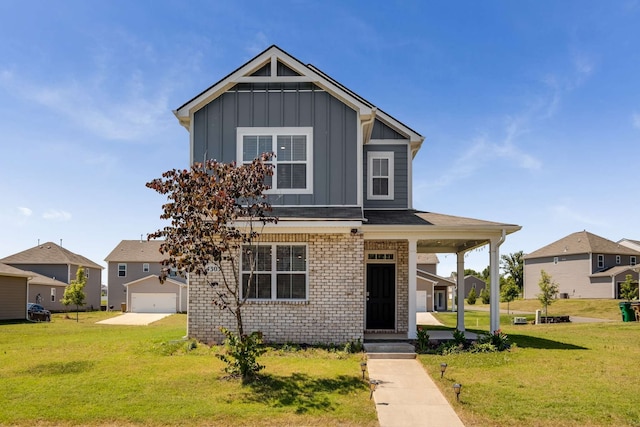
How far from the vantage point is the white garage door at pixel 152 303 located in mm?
40750

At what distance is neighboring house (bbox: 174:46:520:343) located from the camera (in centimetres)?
1312

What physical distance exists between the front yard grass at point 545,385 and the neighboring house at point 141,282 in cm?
3235

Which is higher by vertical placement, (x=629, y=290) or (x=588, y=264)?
(x=588, y=264)

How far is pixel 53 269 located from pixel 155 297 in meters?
12.3

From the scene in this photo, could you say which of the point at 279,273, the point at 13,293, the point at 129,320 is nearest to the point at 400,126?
the point at 279,273

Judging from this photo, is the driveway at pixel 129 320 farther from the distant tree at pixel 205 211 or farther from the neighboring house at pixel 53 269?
the distant tree at pixel 205 211

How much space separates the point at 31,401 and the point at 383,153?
1216cm

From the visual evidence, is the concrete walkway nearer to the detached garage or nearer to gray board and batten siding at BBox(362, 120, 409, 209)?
gray board and batten siding at BBox(362, 120, 409, 209)

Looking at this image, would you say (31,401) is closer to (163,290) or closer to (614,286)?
(163,290)

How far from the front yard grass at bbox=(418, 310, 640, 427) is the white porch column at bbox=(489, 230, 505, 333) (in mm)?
946

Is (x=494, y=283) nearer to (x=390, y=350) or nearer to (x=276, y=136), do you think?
(x=390, y=350)

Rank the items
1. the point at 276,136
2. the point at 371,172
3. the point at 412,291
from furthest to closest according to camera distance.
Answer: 1. the point at 371,172
2. the point at 276,136
3. the point at 412,291

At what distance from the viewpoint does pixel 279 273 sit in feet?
43.8

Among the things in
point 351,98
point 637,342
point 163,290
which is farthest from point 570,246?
point 351,98
